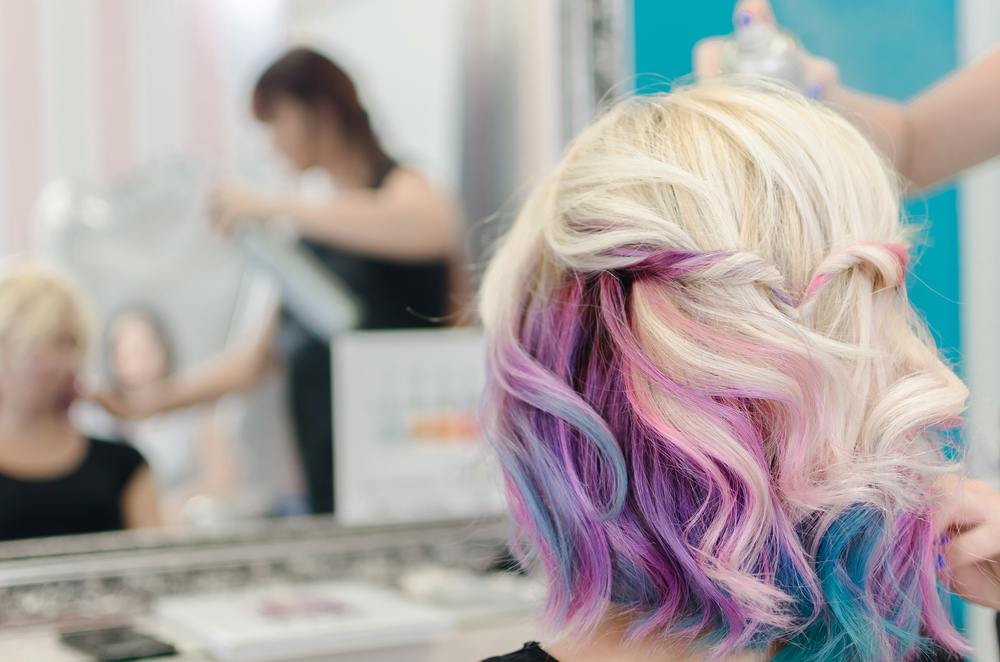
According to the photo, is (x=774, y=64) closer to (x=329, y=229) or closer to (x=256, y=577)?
(x=329, y=229)

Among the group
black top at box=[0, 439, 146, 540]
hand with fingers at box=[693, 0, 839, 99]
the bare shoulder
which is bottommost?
black top at box=[0, 439, 146, 540]

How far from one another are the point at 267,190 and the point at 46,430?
14.7 inches

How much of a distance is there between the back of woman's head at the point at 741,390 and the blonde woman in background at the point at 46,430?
0.63 m

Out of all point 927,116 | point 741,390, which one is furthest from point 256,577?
point 927,116

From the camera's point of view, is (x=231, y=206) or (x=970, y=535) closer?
(x=970, y=535)

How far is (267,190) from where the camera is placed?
106cm

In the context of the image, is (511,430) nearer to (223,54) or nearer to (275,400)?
(275,400)

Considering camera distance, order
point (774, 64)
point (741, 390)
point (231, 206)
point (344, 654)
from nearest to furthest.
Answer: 1. point (741, 390)
2. point (774, 64)
3. point (344, 654)
4. point (231, 206)

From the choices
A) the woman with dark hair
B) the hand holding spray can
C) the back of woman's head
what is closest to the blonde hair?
the woman with dark hair

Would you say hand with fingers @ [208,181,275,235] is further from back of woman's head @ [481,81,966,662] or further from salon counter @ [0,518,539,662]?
back of woman's head @ [481,81,966,662]

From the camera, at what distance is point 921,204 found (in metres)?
→ 0.99

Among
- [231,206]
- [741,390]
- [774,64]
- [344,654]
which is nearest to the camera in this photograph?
[741,390]

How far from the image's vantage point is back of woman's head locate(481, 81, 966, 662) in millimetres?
504

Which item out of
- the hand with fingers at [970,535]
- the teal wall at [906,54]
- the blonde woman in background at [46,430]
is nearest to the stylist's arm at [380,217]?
the blonde woman in background at [46,430]
